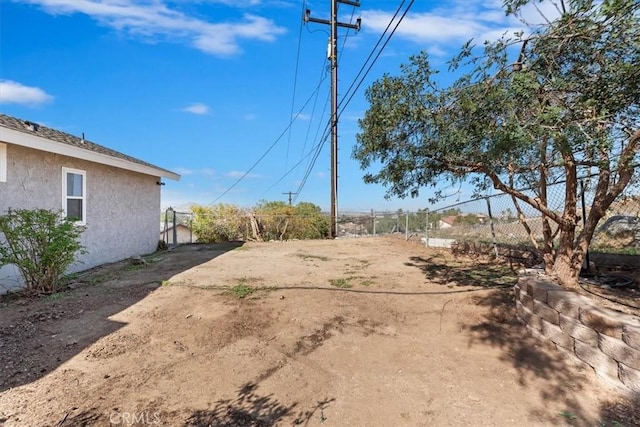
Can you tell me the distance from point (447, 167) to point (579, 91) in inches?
72.1

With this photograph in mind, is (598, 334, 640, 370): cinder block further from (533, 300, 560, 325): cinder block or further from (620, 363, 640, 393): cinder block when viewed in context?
(533, 300, 560, 325): cinder block

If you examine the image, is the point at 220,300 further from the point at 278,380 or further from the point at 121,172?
the point at 121,172

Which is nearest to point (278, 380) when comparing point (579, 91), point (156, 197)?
point (579, 91)

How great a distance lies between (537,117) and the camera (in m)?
3.30

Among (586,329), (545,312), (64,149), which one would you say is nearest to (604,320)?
(586,329)

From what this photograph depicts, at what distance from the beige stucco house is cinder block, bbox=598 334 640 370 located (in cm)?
821

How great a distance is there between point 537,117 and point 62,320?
5860mm

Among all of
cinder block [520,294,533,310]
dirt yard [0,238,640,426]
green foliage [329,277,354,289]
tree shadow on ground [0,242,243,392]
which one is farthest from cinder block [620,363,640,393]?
tree shadow on ground [0,242,243,392]

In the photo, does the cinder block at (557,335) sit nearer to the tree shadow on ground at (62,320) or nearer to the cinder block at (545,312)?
the cinder block at (545,312)

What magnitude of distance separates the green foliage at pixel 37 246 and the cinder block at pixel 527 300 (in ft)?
22.0

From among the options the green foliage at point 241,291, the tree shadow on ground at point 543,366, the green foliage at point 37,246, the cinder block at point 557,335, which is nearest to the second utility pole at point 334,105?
the green foliage at point 241,291

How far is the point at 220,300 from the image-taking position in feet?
17.1

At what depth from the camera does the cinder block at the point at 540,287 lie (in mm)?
3946

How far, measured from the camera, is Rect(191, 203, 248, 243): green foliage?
15391 mm
